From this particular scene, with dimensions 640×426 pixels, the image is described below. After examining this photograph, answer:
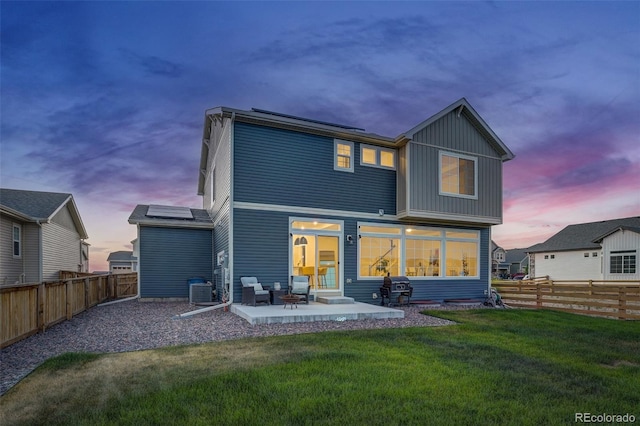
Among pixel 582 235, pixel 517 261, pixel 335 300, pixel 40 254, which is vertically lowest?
pixel 517 261

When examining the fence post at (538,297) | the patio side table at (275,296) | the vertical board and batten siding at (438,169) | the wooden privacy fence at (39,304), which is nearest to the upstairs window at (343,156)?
the vertical board and batten siding at (438,169)

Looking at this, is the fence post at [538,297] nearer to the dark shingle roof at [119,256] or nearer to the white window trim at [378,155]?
the white window trim at [378,155]

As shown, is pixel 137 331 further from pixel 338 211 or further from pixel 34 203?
pixel 34 203

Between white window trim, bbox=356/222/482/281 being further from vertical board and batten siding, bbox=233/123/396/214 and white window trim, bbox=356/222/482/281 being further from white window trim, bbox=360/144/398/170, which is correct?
white window trim, bbox=360/144/398/170

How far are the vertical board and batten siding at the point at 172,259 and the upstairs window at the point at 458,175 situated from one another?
9190mm

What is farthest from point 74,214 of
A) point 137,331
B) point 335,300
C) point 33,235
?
point 335,300

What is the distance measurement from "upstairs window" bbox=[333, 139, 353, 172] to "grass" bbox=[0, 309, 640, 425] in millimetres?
6580

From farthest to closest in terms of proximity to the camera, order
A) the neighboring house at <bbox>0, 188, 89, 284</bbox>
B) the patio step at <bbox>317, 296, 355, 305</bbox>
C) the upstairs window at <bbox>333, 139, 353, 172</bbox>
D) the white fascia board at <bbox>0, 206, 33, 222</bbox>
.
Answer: the neighboring house at <bbox>0, 188, 89, 284</bbox> → the white fascia board at <bbox>0, 206, 33, 222</bbox> → the upstairs window at <bbox>333, 139, 353, 172</bbox> → the patio step at <bbox>317, 296, 355, 305</bbox>

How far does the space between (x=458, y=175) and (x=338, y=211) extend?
468 cm

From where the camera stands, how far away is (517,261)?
199 ft

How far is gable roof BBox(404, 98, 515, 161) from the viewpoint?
12.6 metres

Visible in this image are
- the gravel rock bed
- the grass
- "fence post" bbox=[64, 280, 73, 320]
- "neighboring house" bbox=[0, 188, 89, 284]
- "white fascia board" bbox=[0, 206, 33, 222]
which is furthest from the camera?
"neighboring house" bbox=[0, 188, 89, 284]

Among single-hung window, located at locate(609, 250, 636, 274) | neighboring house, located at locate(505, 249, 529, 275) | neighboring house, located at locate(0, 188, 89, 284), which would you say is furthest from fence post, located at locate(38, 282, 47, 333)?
neighboring house, located at locate(505, 249, 529, 275)

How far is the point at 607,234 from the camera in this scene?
85.9 feet
